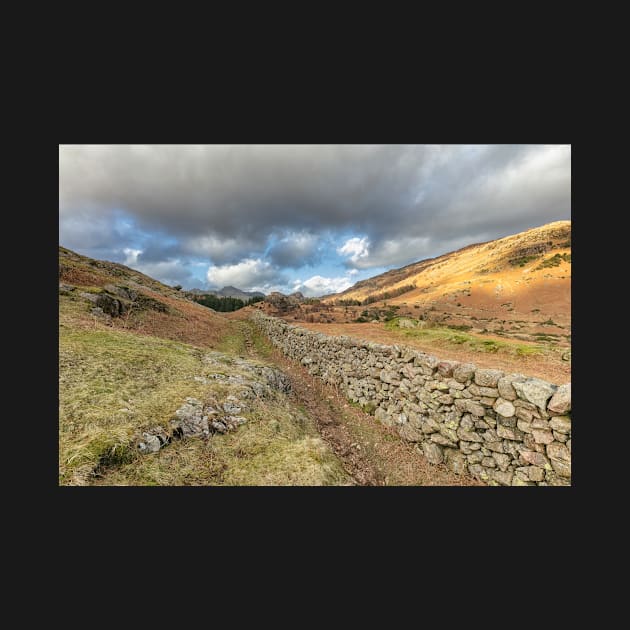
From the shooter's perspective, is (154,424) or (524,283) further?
(524,283)

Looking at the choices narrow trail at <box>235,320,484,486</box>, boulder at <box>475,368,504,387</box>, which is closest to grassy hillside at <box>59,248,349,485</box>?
narrow trail at <box>235,320,484,486</box>

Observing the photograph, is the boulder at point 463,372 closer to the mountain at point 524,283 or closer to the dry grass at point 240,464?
the dry grass at point 240,464

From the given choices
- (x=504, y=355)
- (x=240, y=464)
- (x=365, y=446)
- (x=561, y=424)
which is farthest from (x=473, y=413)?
(x=504, y=355)

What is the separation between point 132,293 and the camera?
64.6 ft

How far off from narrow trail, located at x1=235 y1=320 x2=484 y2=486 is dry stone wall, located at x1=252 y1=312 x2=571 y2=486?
0.93ft

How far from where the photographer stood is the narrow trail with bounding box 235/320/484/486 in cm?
633

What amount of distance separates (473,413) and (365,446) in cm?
333

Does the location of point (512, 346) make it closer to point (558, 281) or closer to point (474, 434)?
point (474, 434)

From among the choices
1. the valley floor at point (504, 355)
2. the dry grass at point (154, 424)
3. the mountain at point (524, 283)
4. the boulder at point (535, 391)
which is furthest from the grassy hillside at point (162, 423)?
the mountain at point (524, 283)

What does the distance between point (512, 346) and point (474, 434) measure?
22.9ft

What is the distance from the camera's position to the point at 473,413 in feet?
19.4

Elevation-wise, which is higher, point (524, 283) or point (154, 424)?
point (524, 283)

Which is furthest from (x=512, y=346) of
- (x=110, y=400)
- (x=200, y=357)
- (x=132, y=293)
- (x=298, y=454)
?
(x=132, y=293)

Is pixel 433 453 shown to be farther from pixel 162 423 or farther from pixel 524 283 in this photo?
pixel 524 283
